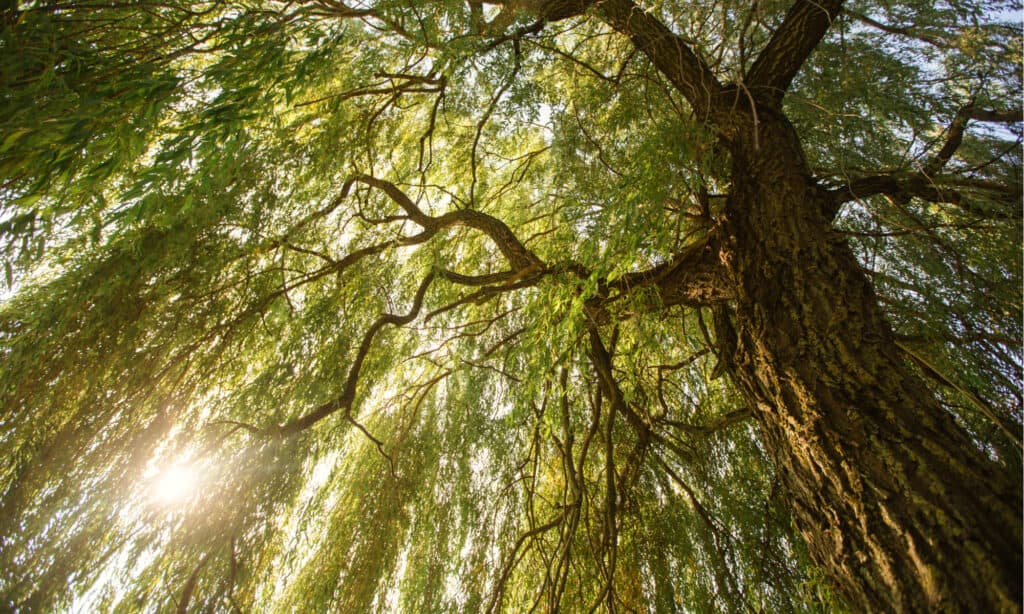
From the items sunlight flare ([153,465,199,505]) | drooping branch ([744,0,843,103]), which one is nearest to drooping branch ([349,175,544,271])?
drooping branch ([744,0,843,103])

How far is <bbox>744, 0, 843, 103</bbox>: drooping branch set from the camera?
5.54 ft

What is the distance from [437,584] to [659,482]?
47.1 inches

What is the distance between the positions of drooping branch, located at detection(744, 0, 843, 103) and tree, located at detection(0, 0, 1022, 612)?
13 millimetres

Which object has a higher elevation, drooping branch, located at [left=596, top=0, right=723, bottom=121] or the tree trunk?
drooping branch, located at [left=596, top=0, right=723, bottom=121]

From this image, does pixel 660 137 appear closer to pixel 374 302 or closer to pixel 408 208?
pixel 408 208

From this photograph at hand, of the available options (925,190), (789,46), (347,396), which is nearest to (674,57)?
(789,46)

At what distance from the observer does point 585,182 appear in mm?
2271

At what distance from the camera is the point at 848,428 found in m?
1.17

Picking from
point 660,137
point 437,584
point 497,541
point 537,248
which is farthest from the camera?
point 537,248

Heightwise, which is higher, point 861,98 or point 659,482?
point 861,98

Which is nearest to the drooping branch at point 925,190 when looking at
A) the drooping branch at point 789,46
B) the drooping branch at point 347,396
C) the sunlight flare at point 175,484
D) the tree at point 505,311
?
the tree at point 505,311

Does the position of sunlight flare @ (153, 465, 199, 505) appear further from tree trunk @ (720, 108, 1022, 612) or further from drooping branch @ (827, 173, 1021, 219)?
drooping branch @ (827, 173, 1021, 219)

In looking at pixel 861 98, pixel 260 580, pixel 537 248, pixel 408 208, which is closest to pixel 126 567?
pixel 260 580

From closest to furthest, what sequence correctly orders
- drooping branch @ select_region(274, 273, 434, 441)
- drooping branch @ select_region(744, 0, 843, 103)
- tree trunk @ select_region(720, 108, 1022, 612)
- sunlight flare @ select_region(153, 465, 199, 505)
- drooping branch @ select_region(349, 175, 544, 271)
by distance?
tree trunk @ select_region(720, 108, 1022, 612)
drooping branch @ select_region(744, 0, 843, 103)
sunlight flare @ select_region(153, 465, 199, 505)
drooping branch @ select_region(274, 273, 434, 441)
drooping branch @ select_region(349, 175, 544, 271)
